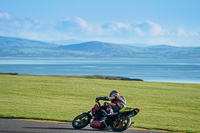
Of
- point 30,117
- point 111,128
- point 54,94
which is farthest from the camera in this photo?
point 54,94

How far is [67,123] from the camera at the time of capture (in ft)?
42.9

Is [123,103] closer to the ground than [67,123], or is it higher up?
higher up

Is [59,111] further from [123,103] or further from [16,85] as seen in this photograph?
[16,85]

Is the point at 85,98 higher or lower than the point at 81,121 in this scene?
lower

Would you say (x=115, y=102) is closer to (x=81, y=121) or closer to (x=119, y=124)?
(x=119, y=124)

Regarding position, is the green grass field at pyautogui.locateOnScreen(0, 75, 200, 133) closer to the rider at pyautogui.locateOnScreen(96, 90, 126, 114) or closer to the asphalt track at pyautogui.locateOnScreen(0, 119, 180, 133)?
the asphalt track at pyautogui.locateOnScreen(0, 119, 180, 133)

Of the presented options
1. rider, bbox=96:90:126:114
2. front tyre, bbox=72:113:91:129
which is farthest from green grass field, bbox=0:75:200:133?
rider, bbox=96:90:126:114

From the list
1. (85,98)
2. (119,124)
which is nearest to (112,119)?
(119,124)

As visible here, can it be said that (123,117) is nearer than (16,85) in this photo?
Yes

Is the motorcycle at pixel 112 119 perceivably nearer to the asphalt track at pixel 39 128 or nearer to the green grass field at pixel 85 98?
the asphalt track at pixel 39 128

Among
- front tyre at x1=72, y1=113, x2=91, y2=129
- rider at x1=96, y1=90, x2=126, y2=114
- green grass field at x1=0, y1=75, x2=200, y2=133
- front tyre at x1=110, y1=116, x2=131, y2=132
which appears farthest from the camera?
green grass field at x1=0, y1=75, x2=200, y2=133

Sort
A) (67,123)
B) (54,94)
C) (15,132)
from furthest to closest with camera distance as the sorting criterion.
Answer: (54,94) → (67,123) → (15,132)

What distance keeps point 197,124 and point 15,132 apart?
7848 millimetres

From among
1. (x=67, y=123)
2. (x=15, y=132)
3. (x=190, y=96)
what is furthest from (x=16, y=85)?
(x=15, y=132)
